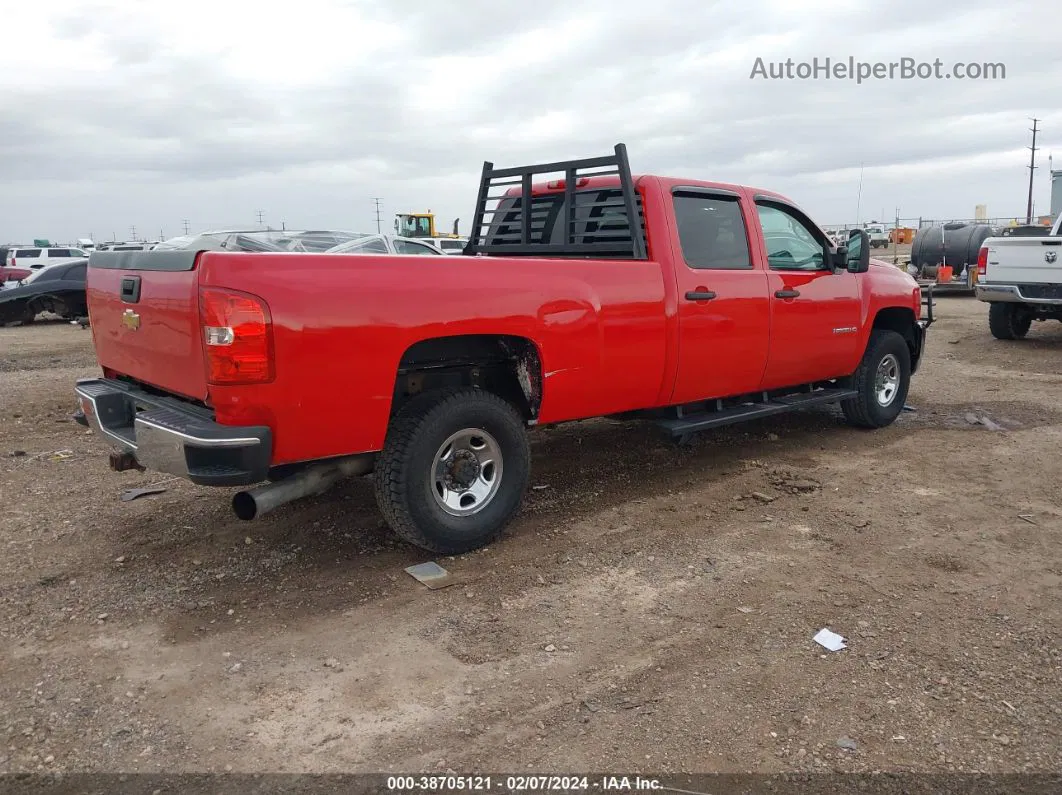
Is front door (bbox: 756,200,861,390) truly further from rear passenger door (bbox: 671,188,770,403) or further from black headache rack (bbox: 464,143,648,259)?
black headache rack (bbox: 464,143,648,259)

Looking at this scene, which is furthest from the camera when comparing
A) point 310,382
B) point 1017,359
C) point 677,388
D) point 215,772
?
point 1017,359

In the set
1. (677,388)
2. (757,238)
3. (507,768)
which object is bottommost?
(507,768)

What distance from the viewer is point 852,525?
484 centimetres

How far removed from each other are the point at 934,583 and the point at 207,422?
346 cm

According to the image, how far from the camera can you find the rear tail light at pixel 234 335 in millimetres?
3449

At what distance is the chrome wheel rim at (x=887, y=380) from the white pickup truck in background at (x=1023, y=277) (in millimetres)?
5719

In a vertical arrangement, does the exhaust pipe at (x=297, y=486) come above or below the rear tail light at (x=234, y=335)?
below

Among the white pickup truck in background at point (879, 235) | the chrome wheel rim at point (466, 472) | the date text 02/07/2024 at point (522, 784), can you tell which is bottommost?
the date text 02/07/2024 at point (522, 784)

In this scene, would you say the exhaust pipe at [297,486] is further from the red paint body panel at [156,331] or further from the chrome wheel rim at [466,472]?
the red paint body panel at [156,331]

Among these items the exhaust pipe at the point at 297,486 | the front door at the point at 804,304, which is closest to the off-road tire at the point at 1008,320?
the front door at the point at 804,304

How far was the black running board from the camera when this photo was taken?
5.41 metres

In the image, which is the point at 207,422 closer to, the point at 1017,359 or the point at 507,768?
→ the point at 507,768

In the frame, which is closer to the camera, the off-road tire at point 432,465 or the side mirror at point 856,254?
the off-road tire at point 432,465

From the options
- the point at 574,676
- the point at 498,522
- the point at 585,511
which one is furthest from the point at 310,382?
the point at 585,511
